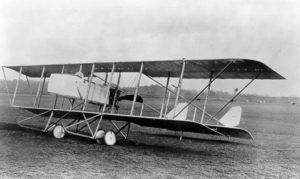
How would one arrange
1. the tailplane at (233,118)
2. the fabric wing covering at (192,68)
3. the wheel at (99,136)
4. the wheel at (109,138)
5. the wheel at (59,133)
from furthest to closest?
1. the tailplane at (233,118)
2. the wheel at (59,133)
3. the wheel at (99,136)
4. the wheel at (109,138)
5. the fabric wing covering at (192,68)

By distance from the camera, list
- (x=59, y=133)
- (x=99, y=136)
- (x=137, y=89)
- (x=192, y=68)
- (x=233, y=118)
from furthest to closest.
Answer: (x=233, y=118)
(x=59, y=133)
(x=192, y=68)
(x=99, y=136)
(x=137, y=89)

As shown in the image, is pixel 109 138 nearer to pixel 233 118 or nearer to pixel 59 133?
pixel 59 133

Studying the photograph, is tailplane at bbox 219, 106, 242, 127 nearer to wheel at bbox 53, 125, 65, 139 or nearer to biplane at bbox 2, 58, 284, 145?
biplane at bbox 2, 58, 284, 145

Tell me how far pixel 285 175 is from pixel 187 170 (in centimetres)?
221

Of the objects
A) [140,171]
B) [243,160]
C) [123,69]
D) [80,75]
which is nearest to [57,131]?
[80,75]

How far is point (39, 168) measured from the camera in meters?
5.37

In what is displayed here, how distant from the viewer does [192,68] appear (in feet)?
→ 32.7

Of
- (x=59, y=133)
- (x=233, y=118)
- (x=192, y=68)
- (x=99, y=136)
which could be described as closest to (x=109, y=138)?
(x=99, y=136)

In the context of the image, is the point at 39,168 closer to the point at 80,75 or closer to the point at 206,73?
the point at 80,75

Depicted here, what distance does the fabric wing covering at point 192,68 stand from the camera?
8.45 m

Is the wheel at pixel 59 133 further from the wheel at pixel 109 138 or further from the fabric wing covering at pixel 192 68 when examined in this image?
the fabric wing covering at pixel 192 68

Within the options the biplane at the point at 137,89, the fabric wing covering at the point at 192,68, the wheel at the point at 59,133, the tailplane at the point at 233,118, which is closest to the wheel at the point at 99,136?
the biplane at the point at 137,89

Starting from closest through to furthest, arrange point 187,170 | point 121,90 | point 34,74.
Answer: point 187,170 < point 121,90 < point 34,74

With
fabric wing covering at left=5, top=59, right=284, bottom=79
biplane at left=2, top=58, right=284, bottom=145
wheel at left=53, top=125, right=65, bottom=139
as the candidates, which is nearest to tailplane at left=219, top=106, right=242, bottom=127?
biplane at left=2, top=58, right=284, bottom=145
